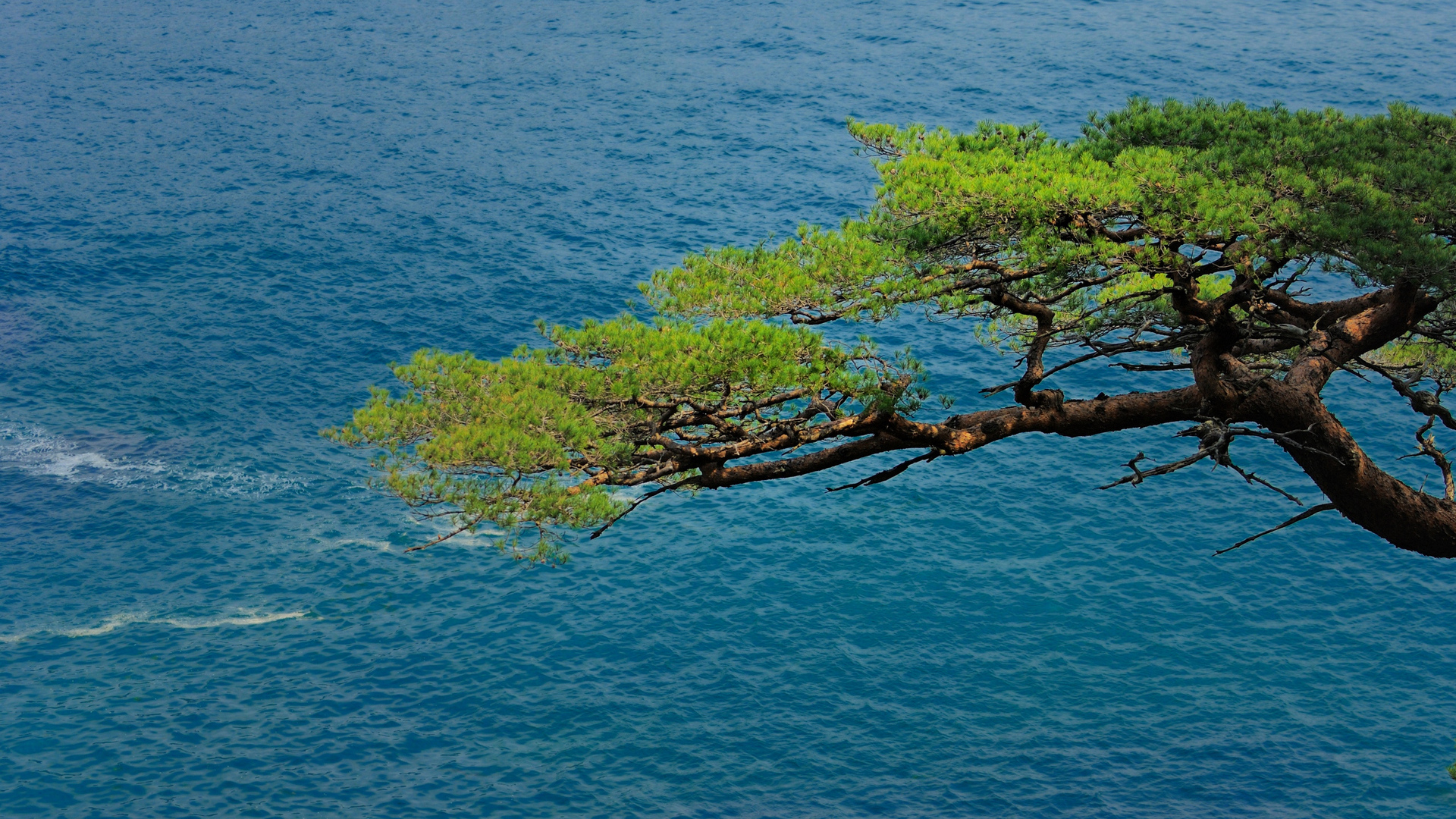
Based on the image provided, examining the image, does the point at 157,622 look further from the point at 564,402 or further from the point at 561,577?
the point at 564,402

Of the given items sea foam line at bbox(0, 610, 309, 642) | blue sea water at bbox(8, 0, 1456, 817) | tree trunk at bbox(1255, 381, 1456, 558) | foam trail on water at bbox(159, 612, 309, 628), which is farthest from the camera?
foam trail on water at bbox(159, 612, 309, 628)

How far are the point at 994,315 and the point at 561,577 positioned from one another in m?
14.1

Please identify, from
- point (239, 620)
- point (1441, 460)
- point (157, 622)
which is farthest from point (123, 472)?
point (1441, 460)

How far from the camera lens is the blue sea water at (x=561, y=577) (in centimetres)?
1873

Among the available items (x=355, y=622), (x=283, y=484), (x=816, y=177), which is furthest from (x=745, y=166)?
(x=355, y=622)

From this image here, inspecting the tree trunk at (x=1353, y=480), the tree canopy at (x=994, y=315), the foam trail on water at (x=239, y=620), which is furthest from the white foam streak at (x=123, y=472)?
the tree trunk at (x=1353, y=480)

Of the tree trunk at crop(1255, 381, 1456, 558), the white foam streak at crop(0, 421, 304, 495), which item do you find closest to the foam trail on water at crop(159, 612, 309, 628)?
the white foam streak at crop(0, 421, 304, 495)

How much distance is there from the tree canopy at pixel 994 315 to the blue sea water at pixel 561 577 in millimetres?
9238

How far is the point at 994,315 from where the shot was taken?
11.6 meters

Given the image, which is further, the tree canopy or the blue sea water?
the blue sea water

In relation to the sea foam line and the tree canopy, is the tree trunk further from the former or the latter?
the sea foam line

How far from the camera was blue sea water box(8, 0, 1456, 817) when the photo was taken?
61.5 feet

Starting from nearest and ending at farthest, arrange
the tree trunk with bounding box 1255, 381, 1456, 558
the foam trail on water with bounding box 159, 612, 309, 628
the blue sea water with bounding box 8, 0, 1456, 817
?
the tree trunk with bounding box 1255, 381, 1456, 558, the blue sea water with bounding box 8, 0, 1456, 817, the foam trail on water with bounding box 159, 612, 309, 628

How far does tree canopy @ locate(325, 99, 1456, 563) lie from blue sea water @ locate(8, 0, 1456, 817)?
9238 millimetres
